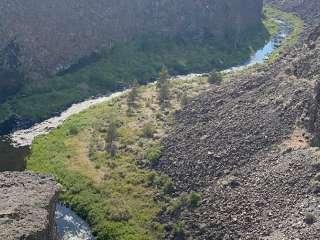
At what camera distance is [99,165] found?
69.9 meters

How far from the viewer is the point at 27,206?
40500 mm

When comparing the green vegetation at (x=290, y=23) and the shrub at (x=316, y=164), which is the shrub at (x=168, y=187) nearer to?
the shrub at (x=316, y=164)

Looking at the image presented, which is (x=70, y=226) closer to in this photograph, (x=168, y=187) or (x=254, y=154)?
(x=168, y=187)

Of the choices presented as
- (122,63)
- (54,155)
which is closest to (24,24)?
(122,63)

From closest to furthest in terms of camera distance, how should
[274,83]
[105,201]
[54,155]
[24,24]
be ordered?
[105,201]
[54,155]
[274,83]
[24,24]

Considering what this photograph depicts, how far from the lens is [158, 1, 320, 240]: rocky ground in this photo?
53.8m

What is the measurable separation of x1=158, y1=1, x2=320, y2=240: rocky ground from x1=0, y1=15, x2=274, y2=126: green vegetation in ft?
71.0

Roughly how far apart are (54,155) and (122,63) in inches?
1649

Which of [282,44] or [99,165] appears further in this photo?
[282,44]

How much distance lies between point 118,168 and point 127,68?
1727 inches

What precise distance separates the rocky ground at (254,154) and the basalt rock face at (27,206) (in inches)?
681

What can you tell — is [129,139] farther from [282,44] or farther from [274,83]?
[282,44]

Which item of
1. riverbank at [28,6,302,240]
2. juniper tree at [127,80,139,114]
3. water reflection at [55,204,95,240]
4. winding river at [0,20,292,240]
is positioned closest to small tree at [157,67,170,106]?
riverbank at [28,6,302,240]

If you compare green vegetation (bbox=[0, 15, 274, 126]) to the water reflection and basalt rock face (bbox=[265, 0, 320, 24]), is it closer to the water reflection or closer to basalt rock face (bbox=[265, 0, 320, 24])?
basalt rock face (bbox=[265, 0, 320, 24])
